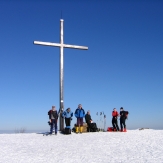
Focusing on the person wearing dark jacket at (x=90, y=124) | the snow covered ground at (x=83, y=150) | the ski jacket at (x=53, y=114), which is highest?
the ski jacket at (x=53, y=114)

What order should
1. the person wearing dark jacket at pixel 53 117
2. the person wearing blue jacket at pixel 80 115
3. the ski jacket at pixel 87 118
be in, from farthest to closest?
the ski jacket at pixel 87 118
the person wearing blue jacket at pixel 80 115
the person wearing dark jacket at pixel 53 117

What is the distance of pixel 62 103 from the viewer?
16.1 metres

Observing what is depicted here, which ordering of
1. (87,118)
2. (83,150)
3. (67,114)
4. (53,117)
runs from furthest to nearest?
(87,118), (67,114), (53,117), (83,150)

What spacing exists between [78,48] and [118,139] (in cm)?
759

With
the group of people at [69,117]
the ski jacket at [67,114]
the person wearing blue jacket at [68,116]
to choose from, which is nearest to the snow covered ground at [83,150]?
the group of people at [69,117]

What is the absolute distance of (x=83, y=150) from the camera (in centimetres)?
982

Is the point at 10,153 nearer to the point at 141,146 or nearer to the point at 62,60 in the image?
the point at 141,146

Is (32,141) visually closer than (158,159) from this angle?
No

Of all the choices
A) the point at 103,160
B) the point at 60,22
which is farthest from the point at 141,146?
the point at 60,22

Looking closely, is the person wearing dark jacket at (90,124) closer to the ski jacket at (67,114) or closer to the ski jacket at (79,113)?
the ski jacket at (79,113)

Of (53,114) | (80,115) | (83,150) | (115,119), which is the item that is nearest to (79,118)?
(80,115)

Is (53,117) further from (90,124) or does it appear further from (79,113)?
(90,124)

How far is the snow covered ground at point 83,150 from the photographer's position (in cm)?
851

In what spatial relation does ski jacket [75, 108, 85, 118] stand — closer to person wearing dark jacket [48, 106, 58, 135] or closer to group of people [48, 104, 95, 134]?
group of people [48, 104, 95, 134]
